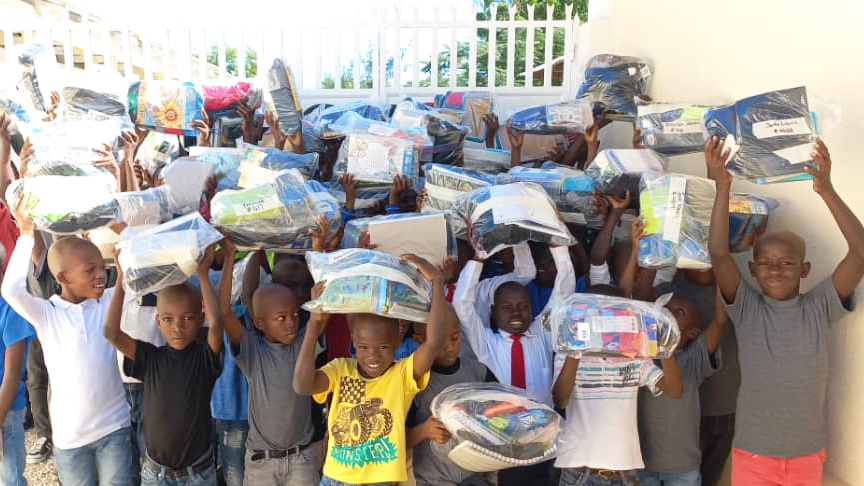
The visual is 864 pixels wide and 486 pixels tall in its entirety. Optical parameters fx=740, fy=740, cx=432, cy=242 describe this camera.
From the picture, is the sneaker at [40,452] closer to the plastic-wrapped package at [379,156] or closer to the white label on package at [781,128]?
the plastic-wrapped package at [379,156]

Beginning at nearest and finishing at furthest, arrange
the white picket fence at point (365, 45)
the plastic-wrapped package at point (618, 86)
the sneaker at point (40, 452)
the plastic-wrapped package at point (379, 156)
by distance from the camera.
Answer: the plastic-wrapped package at point (379, 156), the sneaker at point (40, 452), the plastic-wrapped package at point (618, 86), the white picket fence at point (365, 45)

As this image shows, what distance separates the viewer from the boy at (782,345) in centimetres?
269

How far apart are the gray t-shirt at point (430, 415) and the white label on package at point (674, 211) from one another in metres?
0.92

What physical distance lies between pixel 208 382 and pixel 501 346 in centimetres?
117

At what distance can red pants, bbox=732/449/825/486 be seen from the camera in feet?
8.85

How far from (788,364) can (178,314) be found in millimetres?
2282

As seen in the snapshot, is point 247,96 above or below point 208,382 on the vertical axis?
above

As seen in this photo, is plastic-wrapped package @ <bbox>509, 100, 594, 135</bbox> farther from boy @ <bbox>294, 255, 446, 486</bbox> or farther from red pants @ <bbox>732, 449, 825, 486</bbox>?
red pants @ <bbox>732, 449, 825, 486</bbox>

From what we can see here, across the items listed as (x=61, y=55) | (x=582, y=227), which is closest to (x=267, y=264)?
(x=582, y=227)

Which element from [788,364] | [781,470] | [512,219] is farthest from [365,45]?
[781,470]

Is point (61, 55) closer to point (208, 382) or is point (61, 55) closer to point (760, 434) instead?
point (208, 382)

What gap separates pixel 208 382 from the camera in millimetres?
2910

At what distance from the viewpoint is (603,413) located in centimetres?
283

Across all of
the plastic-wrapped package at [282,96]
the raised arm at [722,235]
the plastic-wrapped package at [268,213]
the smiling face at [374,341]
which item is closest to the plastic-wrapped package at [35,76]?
the plastic-wrapped package at [282,96]
